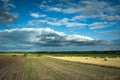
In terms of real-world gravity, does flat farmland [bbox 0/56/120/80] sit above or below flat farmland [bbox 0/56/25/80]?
below

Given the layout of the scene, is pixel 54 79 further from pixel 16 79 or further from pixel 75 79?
pixel 16 79

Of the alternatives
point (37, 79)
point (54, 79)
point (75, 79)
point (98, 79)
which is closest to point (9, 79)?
point (37, 79)

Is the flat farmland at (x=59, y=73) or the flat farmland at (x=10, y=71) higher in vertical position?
the flat farmland at (x=10, y=71)

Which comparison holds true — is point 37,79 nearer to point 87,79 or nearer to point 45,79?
point 45,79

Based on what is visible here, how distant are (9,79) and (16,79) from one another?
0.65m

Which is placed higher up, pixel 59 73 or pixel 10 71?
pixel 10 71

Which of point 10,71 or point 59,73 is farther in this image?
point 10,71

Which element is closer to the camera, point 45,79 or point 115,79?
point 115,79

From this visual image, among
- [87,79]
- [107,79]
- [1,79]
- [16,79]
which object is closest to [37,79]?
[16,79]

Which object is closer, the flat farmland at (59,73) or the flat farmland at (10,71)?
the flat farmland at (59,73)

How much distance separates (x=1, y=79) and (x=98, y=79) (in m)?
8.90

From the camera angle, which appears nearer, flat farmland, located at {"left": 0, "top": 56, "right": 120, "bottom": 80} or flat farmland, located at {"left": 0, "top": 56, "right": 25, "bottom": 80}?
flat farmland, located at {"left": 0, "top": 56, "right": 120, "bottom": 80}

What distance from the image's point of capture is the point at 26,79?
61.0 feet

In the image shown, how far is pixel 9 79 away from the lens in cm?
1886
